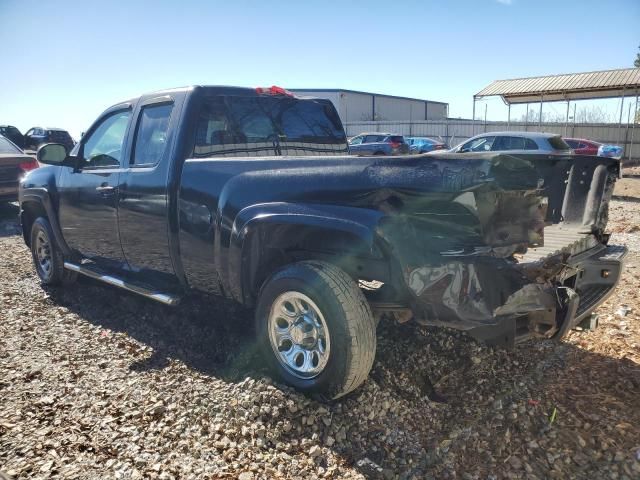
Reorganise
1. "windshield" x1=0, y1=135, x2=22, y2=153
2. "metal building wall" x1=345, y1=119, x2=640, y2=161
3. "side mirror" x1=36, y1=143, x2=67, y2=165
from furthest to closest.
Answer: "metal building wall" x1=345, y1=119, x2=640, y2=161
"windshield" x1=0, y1=135, x2=22, y2=153
"side mirror" x1=36, y1=143, x2=67, y2=165

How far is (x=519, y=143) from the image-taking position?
13273mm

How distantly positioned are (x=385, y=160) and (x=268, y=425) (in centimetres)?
162

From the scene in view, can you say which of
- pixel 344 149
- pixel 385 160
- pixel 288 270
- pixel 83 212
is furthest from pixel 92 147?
pixel 385 160

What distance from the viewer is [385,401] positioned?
121 inches

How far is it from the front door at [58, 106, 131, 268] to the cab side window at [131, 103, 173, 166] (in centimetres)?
23

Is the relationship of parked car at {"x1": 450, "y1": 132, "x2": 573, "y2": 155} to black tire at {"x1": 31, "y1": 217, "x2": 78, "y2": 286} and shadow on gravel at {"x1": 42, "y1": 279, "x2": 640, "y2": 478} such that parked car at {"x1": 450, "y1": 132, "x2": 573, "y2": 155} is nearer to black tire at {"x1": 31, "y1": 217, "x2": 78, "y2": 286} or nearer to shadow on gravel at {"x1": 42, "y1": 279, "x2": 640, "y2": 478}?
shadow on gravel at {"x1": 42, "y1": 279, "x2": 640, "y2": 478}

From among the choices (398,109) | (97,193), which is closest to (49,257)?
(97,193)

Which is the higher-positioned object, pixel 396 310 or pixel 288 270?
pixel 288 270

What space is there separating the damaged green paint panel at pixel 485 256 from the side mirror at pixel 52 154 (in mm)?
3612

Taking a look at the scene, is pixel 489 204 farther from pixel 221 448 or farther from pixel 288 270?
pixel 221 448

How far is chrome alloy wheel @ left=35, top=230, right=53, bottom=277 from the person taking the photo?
5.54 meters

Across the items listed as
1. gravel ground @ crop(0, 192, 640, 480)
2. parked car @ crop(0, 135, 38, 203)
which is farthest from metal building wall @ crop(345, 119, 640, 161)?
gravel ground @ crop(0, 192, 640, 480)

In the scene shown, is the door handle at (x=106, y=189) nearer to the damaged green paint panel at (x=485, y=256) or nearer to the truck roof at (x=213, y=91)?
the truck roof at (x=213, y=91)

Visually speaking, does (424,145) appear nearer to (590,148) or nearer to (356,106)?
(590,148)
